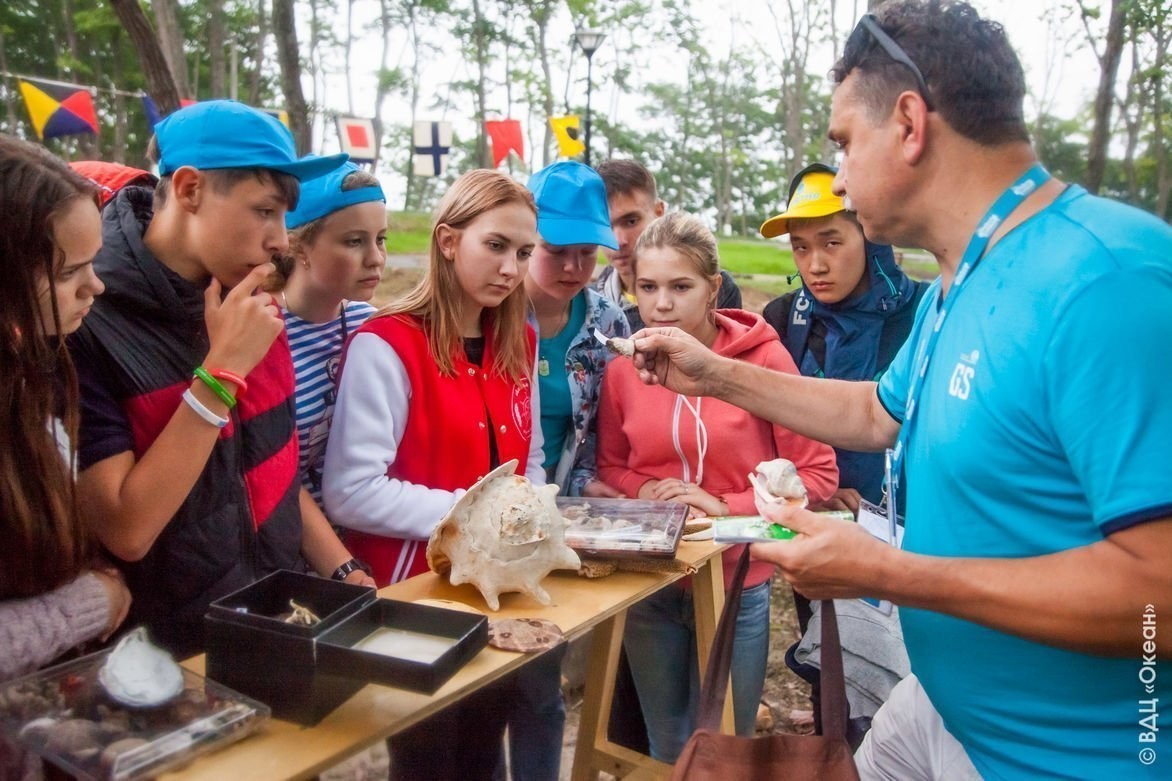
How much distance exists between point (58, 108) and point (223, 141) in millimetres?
8877

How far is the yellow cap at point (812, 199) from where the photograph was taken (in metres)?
3.07

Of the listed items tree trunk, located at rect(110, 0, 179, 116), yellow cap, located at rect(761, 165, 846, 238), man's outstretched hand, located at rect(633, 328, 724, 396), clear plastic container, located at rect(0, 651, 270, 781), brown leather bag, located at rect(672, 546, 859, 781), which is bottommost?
brown leather bag, located at rect(672, 546, 859, 781)

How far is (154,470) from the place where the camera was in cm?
Result: 158

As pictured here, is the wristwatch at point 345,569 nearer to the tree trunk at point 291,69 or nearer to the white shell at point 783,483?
the white shell at point 783,483

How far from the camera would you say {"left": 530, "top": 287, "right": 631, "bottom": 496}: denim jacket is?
2.89m

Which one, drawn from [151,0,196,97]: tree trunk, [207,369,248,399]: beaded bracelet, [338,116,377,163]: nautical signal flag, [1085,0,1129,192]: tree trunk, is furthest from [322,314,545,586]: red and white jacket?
[151,0,196,97]: tree trunk

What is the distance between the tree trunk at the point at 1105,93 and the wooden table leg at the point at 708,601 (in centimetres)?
1073

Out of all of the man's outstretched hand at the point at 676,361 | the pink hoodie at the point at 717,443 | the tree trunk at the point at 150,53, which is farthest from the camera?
the tree trunk at the point at 150,53

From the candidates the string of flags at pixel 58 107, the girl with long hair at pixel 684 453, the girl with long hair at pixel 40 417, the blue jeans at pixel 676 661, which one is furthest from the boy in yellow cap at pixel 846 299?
the string of flags at pixel 58 107

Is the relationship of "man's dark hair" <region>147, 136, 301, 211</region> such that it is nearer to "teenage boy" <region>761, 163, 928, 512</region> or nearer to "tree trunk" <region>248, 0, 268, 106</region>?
"teenage boy" <region>761, 163, 928, 512</region>

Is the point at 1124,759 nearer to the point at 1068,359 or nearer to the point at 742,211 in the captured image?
the point at 1068,359

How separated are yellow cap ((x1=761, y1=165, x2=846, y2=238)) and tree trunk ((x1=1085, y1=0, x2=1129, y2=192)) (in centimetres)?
955

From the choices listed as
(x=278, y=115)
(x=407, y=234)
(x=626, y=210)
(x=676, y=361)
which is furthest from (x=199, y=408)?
(x=407, y=234)

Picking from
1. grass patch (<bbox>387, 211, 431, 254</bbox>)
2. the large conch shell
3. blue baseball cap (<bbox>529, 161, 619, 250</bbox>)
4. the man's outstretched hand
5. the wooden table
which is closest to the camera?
the wooden table
